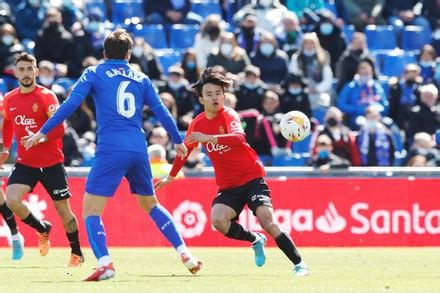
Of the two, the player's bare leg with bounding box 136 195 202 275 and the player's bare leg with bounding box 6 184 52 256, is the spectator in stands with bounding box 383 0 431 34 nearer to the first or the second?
the player's bare leg with bounding box 6 184 52 256

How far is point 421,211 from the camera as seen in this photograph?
63.6ft

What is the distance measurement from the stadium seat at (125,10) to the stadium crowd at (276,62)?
2 centimetres

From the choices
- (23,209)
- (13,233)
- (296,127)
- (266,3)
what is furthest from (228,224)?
(266,3)

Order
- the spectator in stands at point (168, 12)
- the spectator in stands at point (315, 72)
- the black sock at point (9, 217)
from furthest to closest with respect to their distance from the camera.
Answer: the spectator in stands at point (168, 12), the spectator in stands at point (315, 72), the black sock at point (9, 217)

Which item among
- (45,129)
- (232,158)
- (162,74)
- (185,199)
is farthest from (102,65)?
(162,74)

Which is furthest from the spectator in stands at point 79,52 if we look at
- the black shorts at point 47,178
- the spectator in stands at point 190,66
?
the black shorts at point 47,178

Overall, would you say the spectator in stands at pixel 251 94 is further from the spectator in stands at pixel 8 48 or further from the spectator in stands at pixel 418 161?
the spectator in stands at pixel 8 48

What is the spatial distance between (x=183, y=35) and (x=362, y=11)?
3.34 metres

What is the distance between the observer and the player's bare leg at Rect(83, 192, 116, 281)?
1216cm

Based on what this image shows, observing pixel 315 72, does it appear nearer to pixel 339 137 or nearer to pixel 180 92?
pixel 339 137

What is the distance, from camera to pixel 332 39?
23797 mm

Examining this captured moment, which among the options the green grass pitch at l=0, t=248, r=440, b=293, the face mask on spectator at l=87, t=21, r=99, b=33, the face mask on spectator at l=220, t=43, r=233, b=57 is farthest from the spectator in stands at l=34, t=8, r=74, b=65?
the green grass pitch at l=0, t=248, r=440, b=293

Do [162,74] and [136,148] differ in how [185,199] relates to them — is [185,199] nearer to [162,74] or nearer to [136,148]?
[162,74]

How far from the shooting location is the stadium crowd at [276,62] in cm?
2111
